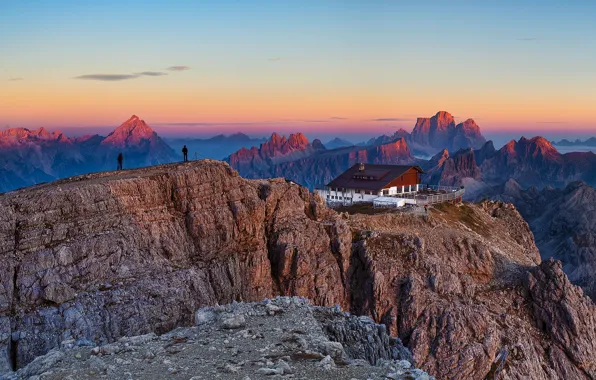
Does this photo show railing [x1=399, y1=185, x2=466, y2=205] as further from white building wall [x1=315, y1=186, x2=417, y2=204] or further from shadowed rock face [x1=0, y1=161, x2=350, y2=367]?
shadowed rock face [x1=0, y1=161, x2=350, y2=367]

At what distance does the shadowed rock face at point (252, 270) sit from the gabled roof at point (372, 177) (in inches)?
674

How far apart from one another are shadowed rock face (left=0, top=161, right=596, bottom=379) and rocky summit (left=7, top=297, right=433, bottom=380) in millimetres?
14318

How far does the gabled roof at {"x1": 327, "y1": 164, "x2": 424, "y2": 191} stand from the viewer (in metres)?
100

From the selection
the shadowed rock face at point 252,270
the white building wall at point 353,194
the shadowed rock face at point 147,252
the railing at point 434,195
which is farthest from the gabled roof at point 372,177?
the shadowed rock face at point 147,252

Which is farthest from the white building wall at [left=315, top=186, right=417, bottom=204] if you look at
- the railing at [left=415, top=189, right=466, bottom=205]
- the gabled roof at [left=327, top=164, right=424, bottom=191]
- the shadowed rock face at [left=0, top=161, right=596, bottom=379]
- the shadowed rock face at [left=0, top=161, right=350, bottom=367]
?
the shadowed rock face at [left=0, top=161, right=350, bottom=367]

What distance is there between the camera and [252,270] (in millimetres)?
56531

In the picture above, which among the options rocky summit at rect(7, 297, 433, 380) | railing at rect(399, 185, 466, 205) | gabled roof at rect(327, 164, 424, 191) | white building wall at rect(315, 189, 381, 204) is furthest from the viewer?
gabled roof at rect(327, 164, 424, 191)

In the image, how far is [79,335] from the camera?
128 ft

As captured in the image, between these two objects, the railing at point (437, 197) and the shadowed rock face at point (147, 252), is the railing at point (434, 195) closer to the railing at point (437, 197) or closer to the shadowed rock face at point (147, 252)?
the railing at point (437, 197)

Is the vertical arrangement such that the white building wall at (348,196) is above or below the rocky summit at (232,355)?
below

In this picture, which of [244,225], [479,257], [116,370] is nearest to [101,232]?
[244,225]

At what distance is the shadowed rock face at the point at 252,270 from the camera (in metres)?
41.0

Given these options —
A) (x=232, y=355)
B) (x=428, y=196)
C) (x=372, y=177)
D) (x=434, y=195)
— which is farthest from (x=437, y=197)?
(x=232, y=355)

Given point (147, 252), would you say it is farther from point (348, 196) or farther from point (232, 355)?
point (348, 196)
